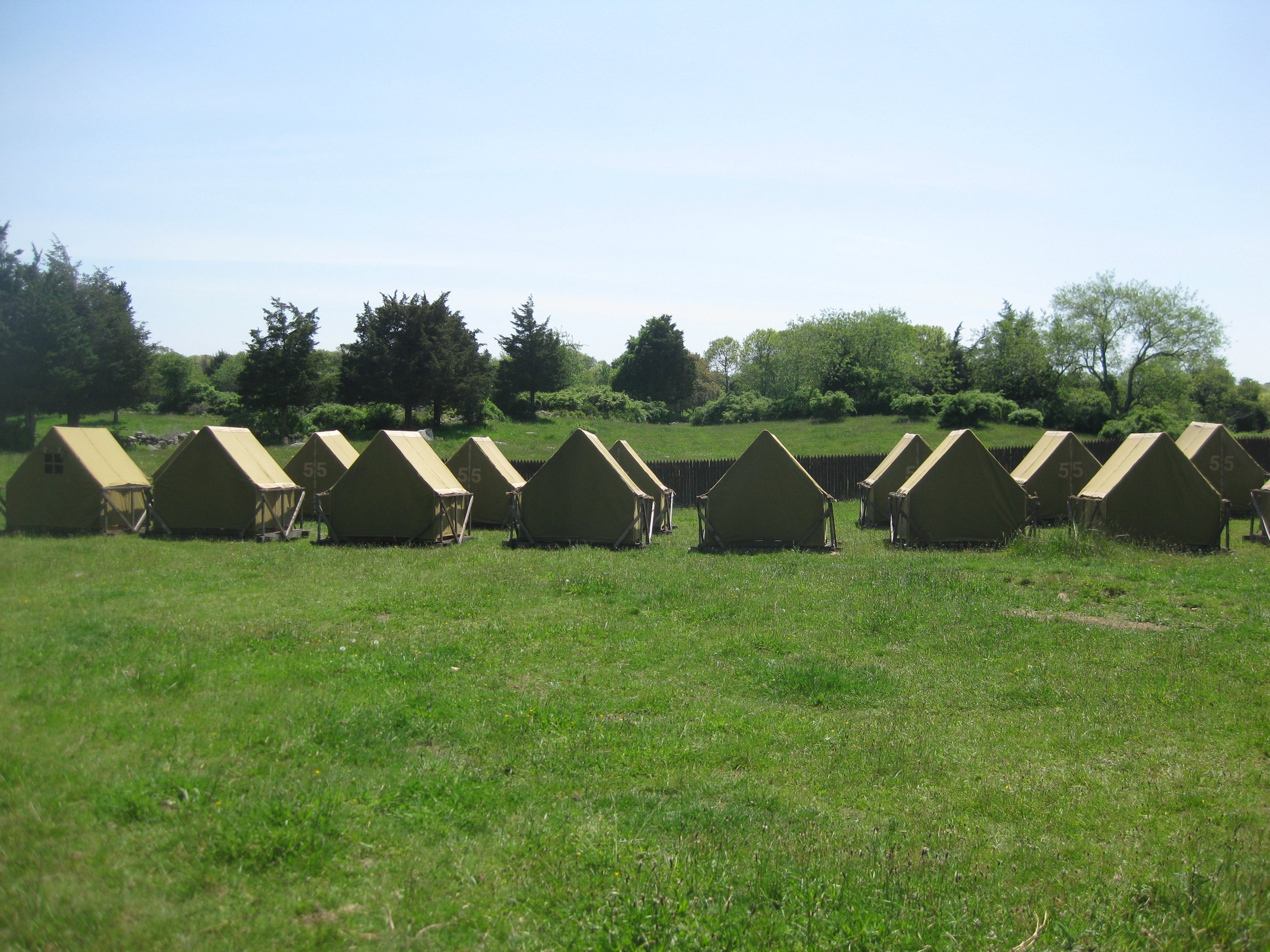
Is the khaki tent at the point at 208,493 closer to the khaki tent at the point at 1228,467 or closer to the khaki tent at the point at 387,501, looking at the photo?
the khaki tent at the point at 387,501

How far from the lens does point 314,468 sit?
2572 centimetres

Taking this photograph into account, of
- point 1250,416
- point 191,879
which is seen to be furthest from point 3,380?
point 1250,416

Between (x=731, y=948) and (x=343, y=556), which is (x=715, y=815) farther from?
(x=343, y=556)

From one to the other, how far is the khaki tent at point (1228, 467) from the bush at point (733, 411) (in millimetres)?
28527

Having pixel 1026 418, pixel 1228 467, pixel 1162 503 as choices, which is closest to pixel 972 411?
pixel 1026 418

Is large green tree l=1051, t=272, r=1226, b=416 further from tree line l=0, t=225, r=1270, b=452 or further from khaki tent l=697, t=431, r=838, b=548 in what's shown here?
khaki tent l=697, t=431, r=838, b=548

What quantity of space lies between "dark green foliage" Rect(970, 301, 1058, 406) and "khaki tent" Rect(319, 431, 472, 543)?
42.0 metres

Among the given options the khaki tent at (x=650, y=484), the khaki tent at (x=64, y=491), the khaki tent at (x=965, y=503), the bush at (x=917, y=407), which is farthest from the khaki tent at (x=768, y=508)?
the bush at (x=917, y=407)

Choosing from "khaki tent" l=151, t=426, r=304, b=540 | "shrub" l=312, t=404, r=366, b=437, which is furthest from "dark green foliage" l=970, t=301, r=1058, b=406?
"khaki tent" l=151, t=426, r=304, b=540

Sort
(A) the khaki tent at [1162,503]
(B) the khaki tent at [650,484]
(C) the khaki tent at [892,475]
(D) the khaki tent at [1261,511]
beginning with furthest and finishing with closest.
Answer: (C) the khaki tent at [892,475] → (B) the khaki tent at [650,484] → (D) the khaki tent at [1261,511] → (A) the khaki tent at [1162,503]

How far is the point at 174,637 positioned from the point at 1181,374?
57648mm

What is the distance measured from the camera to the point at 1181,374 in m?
51.6

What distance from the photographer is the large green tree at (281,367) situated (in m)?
38.3

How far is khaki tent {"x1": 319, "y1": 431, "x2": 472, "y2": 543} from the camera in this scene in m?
19.9
